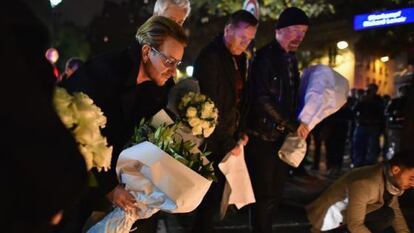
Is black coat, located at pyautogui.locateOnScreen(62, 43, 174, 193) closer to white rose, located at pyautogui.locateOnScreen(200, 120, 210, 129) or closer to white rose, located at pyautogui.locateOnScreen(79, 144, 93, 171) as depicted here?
white rose, located at pyautogui.locateOnScreen(200, 120, 210, 129)

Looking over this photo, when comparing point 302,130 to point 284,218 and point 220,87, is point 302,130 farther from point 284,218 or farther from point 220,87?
point 284,218

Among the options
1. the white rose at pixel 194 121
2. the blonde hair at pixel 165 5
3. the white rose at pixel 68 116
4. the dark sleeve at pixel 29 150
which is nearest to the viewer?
the dark sleeve at pixel 29 150

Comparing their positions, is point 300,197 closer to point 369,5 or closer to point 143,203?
point 143,203

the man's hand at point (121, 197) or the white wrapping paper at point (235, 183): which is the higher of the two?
the man's hand at point (121, 197)

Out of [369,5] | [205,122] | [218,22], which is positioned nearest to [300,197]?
[205,122]

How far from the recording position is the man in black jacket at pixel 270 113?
4617 millimetres

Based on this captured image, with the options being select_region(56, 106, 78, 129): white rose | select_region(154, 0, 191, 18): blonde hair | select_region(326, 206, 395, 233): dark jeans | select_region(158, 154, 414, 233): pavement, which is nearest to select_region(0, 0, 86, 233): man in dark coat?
select_region(56, 106, 78, 129): white rose

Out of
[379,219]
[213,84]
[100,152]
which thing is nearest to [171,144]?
[100,152]

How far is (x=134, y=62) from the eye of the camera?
10.1 feet

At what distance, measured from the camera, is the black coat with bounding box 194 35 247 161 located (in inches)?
171

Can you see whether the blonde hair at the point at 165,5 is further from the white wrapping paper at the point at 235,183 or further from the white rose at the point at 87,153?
the white rose at the point at 87,153

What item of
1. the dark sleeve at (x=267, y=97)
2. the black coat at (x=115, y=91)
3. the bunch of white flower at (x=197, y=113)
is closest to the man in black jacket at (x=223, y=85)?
the dark sleeve at (x=267, y=97)

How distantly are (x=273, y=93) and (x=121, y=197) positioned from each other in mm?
2053

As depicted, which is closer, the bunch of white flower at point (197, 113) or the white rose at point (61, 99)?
the white rose at point (61, 99)
